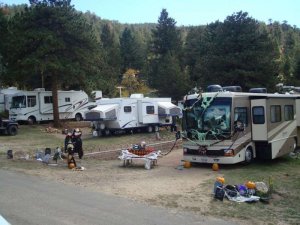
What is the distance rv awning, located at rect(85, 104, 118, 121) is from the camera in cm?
2689

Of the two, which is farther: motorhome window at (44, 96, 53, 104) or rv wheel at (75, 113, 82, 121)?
rv wheel at (75, 113, 82, 121)

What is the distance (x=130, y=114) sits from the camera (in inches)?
1126

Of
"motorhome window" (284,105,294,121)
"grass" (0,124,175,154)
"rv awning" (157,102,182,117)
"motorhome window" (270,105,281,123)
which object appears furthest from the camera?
"rv awning" (157,102,182,117)

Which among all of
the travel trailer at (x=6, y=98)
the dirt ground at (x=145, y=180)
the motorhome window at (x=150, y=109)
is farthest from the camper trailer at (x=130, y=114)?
the travel trailer at (x=6, y=98)

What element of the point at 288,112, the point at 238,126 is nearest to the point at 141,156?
the point at 238,126

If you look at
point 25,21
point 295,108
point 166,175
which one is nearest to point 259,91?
point 295,108

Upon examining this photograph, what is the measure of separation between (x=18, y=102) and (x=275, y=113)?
24.5 meters

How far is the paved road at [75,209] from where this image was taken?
7.73 meters

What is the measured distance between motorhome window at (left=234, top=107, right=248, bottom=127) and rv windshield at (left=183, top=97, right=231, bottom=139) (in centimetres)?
32

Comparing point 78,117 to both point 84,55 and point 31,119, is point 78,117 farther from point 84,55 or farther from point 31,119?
point 84,55

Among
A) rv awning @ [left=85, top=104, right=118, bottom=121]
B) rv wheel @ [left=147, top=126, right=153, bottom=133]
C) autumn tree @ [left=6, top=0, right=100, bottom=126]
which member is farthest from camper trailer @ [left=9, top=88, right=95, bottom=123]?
rv wheel @ [left=147, top=126, right=153, bottom=133]

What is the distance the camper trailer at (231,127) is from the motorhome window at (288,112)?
0.64 m

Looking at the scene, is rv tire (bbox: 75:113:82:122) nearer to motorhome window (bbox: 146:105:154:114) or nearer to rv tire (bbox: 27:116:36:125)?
rv tire (bbox: 27:116:36:125)

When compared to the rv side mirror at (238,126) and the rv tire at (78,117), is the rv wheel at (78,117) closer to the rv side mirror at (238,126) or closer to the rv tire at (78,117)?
the rv tire at (78,117)
